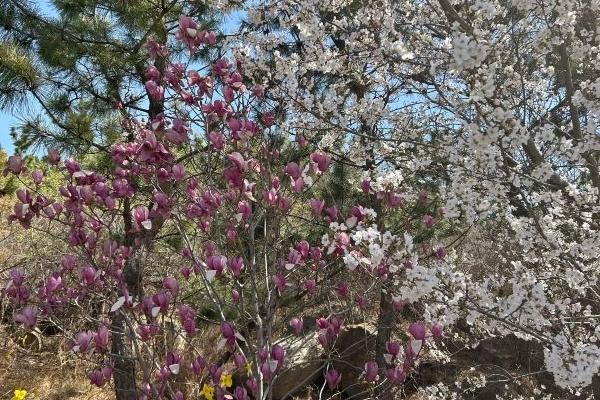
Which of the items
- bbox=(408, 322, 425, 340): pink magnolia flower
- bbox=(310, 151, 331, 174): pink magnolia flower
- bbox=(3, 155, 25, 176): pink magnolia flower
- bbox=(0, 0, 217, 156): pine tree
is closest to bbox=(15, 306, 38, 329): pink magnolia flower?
bbox=(3, 155, 25, 176): pink magnolia flower

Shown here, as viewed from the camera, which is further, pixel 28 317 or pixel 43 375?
pixel 43 375

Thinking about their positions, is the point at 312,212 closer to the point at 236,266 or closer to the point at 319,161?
the point at 319,161

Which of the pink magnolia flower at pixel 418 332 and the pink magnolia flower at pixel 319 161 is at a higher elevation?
the pink magnolia flower at pixel 319 161

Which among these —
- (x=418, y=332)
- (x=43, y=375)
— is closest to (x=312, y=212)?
(x=418, y=332)

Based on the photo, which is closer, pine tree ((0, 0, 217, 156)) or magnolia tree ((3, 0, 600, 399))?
magnolia tree ((3, 0, 600, 399))

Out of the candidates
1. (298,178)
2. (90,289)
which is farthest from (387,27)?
(90,289)

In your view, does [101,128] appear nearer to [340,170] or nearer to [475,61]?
[340,170]

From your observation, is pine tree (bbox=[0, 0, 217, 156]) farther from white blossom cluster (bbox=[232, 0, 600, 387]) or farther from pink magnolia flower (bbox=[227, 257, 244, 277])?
pink magnolia flower (bbox=[227, 257, 244, 277])

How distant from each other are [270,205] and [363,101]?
8.75 feet

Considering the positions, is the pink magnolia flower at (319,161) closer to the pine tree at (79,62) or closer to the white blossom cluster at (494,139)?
the white blossom cluster at (494,139)

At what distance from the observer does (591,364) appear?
2025mm

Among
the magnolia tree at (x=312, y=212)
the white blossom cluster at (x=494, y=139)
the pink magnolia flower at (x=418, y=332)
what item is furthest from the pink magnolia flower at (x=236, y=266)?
the pink magnolia flower at (x=418, y=332)

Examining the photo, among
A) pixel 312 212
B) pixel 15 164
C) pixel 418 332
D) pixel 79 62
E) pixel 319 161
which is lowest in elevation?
pixel 418 332

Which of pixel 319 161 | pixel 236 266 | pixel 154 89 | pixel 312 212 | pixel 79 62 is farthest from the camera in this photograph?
pixel 79 62
